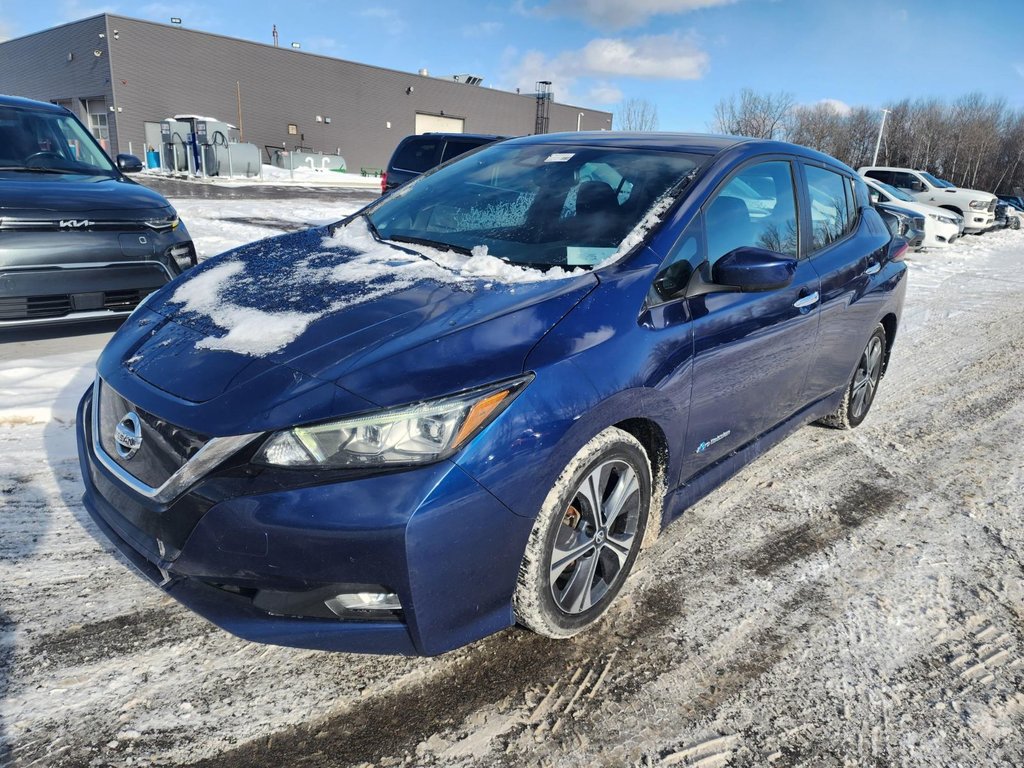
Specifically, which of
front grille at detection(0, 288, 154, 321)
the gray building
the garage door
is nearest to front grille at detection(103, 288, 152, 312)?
front grille at detection(0, 288, 154, 321)

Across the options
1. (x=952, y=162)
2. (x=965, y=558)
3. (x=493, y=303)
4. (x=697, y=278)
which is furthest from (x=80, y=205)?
(x=952, y=162)

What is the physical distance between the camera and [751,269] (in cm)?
264

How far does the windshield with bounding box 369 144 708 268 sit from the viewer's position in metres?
2.76

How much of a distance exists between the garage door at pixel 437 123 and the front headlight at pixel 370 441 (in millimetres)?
49831

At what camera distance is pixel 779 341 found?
124 inches

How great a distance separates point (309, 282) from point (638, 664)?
1804mm

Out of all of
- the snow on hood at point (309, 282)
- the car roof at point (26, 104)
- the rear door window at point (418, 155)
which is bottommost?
the snow on hood at point (309, 282)

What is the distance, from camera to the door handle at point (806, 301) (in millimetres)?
3270

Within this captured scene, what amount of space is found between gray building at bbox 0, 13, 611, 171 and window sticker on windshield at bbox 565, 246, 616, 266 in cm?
3891

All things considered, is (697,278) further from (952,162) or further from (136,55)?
(952,162)

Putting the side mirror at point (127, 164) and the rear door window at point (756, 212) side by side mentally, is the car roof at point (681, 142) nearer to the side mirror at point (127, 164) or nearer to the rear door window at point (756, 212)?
the rear door window at point (756, 212)

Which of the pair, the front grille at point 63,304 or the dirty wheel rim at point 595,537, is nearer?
the dirty wheel rim at point 595,537

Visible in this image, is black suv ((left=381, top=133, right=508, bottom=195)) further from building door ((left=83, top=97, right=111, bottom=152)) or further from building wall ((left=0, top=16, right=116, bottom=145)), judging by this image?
building door ((left=83, top=97, right=111, bottom=152))

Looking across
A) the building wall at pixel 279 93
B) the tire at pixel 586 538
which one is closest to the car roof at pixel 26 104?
the tire at pixel 586 538
